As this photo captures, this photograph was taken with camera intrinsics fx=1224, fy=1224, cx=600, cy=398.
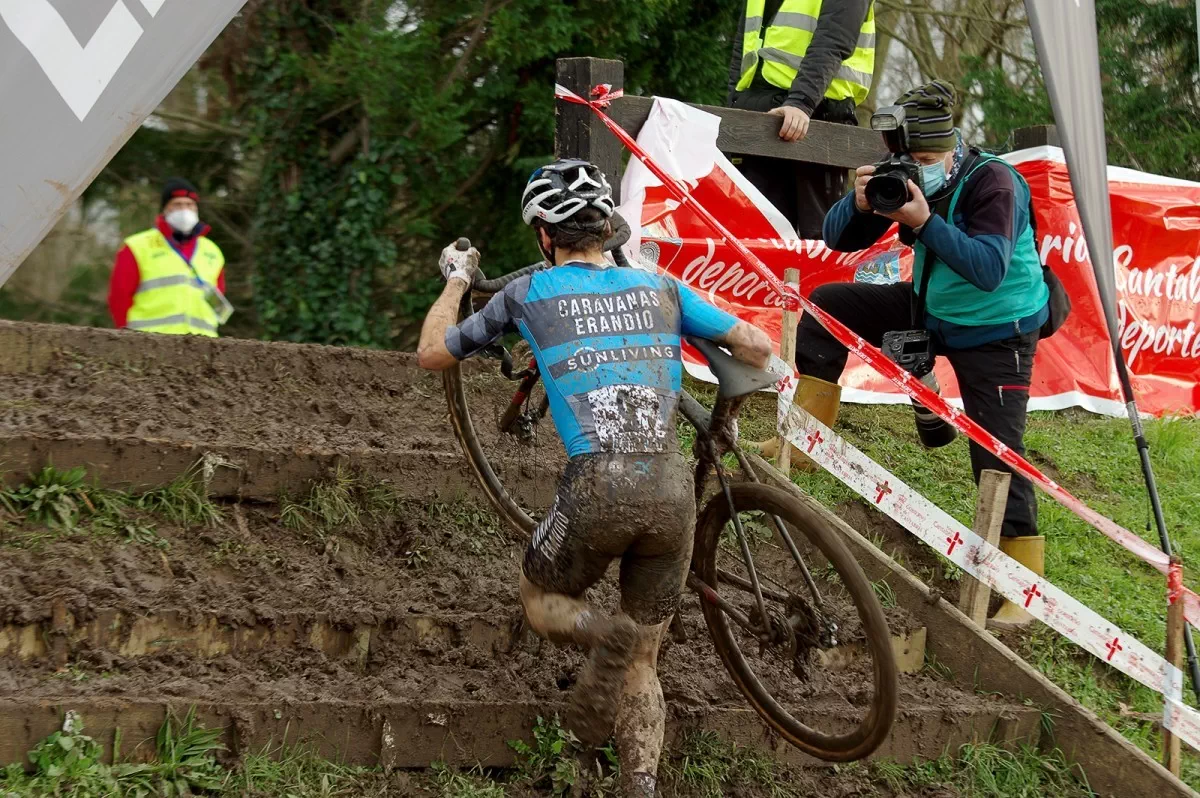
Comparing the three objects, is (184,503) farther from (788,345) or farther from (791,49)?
(791,49)

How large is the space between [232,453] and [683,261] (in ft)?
9.42

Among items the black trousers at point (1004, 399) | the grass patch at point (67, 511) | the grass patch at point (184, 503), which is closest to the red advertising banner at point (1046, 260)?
the black trousers at point (1004, 399)

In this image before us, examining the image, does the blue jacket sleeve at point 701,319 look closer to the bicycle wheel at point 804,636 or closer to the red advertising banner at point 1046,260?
the bicycle wheel at point 804,636

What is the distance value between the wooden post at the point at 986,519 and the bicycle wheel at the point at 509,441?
1.86m

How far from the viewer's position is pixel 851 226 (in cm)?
557

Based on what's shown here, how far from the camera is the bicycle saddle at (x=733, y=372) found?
161 inches

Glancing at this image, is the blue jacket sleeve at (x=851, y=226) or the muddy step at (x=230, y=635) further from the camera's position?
the blue jacket sleeve at (x=851, y=226)

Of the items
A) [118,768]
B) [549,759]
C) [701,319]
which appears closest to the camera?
[118,768]

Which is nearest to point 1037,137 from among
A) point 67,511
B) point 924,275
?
point 924,275

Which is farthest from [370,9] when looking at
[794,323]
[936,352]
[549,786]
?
[549,786]

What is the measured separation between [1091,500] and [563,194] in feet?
14.7

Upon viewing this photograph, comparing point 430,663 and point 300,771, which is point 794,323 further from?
point 300,771

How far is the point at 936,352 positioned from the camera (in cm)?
557

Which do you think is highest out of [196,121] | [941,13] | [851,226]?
[941,13]
